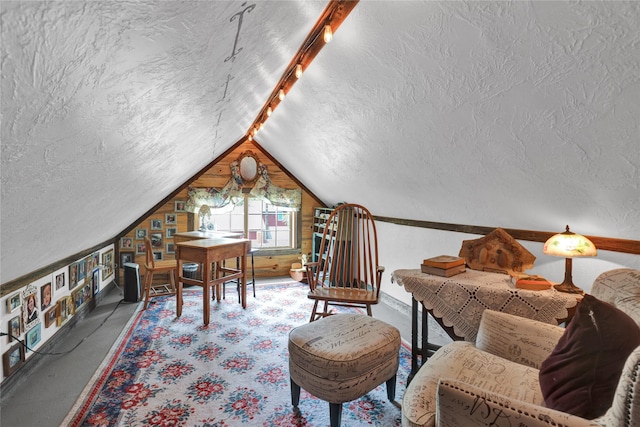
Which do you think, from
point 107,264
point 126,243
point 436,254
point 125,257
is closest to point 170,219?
point 126,243

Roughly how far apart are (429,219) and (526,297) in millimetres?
1546

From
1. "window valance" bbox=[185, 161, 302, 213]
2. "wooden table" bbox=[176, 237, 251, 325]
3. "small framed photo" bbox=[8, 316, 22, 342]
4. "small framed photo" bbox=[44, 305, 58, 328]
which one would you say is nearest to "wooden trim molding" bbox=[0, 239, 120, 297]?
"small framed photo" bbox=[8, 316, 22, 342]

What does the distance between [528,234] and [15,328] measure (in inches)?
142

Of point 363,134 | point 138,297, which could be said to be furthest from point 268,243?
point 363,134

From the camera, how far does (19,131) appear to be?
912 mm

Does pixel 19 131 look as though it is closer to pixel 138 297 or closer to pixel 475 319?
pixel 475 319

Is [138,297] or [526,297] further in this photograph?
[138,297]

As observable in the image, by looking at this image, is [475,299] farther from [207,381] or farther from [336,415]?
[207,381]

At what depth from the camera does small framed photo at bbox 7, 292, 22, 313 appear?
2183mm

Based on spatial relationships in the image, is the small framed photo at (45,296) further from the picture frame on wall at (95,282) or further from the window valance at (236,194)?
the window valance at (236,194)

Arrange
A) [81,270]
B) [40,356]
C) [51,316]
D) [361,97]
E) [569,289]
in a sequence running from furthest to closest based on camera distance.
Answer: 1. [81,270]
2. [51,316]
3. [40,356]
4. [361,97]
5. [569,289]

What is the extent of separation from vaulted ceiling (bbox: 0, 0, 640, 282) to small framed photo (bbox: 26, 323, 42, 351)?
545 mm

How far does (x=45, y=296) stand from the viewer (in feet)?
8.92

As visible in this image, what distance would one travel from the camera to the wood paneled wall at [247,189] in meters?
5.05
